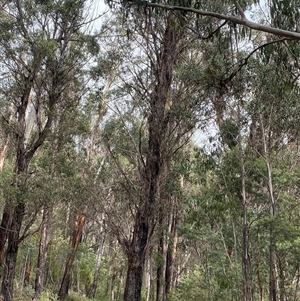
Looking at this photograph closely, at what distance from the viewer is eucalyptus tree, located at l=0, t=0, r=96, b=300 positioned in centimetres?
889

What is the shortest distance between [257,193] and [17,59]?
6.64m

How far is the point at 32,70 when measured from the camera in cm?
935

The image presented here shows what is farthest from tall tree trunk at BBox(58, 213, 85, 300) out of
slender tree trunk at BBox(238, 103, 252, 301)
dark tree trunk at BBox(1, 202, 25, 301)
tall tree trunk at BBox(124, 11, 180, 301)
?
slender tree trunk at BBox(238, 103, 252, 301)

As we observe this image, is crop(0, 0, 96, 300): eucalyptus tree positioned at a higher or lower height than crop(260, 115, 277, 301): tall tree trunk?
higher

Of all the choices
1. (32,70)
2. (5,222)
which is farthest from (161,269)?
(32,70)

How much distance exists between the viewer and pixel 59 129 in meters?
10.3

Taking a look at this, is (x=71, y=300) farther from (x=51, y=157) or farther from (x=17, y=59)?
(x=17, y=59)

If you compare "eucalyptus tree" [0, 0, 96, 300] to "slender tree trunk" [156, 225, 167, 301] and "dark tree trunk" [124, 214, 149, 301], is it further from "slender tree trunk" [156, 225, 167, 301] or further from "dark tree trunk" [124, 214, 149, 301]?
"slender tree trunk" [156, 225, 167, 301]

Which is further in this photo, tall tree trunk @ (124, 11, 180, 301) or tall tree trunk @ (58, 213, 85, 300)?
tall tree trunk @ (58, 213, 85, 300)

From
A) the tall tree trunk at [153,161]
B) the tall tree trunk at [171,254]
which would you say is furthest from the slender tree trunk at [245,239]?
the tall tree trunk at [171,254]

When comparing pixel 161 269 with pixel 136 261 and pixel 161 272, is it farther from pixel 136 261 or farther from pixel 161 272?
pixel 136 261

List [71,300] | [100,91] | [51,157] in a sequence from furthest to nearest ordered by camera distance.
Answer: [71,300], [100,91], [51,157]

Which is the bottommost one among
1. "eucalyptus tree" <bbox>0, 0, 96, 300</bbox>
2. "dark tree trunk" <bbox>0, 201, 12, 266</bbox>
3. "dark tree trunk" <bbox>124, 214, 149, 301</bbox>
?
"dark tree trunk" <bbox>124, 214, 149, 301</bbox>

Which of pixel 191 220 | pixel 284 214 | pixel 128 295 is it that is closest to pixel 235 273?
pixel 191 220
